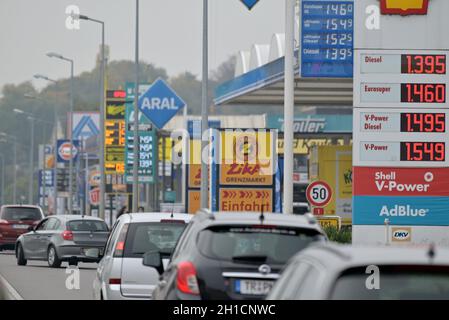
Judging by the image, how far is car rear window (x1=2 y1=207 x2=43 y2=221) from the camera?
4588 centimetres

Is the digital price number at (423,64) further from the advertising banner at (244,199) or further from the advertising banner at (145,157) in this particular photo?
the advertising banner at (145,157)

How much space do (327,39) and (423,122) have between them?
8.53 metres

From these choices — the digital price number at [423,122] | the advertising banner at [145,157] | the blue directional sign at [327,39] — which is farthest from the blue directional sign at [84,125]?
the digital price number at [423,122]

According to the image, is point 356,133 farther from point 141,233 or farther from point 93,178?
point 93,178

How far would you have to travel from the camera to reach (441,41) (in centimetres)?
2694

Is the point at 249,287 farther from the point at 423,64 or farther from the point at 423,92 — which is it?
the point at 423,64

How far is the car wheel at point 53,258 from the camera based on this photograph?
34.6 m

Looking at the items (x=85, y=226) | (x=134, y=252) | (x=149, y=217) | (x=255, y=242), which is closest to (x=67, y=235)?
(x=85, y=226)

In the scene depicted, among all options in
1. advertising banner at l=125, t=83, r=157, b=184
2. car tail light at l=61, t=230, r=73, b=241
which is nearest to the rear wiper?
car tail light at l=61, t=230, r=73, b=241

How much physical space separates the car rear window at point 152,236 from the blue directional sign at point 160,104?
3075 cm

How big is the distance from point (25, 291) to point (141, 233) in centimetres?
783

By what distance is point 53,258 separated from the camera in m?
34.8

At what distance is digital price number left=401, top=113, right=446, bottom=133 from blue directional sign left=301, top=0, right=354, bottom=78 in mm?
7857
